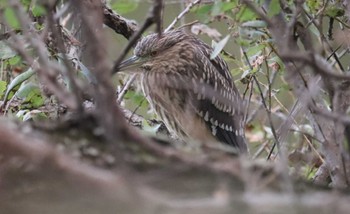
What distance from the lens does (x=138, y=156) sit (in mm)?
952

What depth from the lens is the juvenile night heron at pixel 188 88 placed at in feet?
9.63

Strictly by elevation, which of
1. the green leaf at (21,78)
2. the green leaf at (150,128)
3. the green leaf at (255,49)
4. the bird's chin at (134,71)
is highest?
the bird's chin at (134,71)

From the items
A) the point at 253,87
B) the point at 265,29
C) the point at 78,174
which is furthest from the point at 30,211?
the point at 253,87

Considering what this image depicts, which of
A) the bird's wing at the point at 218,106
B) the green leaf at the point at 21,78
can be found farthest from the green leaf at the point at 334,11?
the green leaf at the point at 21,78

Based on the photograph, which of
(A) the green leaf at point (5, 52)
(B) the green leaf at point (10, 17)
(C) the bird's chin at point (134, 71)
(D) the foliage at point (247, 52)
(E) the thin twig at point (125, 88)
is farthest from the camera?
(C) the bird's chin at point (134, 71)

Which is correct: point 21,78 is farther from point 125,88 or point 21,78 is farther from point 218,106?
point 218,106

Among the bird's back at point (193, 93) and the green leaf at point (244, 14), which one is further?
the bird's back at point (193, 93)

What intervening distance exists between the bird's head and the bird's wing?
0.11 m

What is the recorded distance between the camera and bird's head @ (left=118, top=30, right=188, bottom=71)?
294 centimetres

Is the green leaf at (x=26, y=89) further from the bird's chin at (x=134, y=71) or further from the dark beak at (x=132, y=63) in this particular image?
the bird's chin at (x=134, y=71)

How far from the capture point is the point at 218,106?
3.02m

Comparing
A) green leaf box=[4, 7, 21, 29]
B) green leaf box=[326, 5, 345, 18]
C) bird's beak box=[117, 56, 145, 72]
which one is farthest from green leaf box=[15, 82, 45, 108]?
green leaf box=[326, 5, 345, 18]

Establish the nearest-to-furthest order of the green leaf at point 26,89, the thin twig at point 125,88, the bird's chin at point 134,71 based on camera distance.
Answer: the green leaf at point 26,89, the thin twig at point 125,88, the bird's chin at point 134,71

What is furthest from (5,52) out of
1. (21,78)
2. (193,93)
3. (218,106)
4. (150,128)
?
(218,106)
